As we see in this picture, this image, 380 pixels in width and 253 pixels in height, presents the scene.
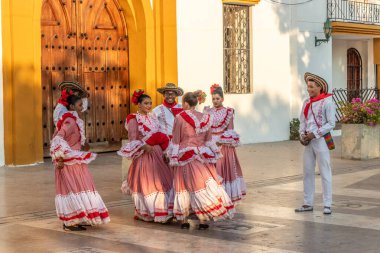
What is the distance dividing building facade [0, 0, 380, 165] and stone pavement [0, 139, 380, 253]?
272 centimetres

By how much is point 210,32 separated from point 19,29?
18.4ft

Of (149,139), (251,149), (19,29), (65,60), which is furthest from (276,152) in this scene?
(149,139)

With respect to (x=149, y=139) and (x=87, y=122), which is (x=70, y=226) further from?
(x=87, y=122)

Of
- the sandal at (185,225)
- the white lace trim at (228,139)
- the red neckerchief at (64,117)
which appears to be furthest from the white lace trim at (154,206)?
the red neckerchief at (64,117)

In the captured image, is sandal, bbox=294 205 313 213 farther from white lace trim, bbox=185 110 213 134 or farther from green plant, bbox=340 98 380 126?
green plant, bbox=340 98 380 126

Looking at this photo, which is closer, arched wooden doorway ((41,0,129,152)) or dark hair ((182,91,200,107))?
dark hair ((182,91,200,107))

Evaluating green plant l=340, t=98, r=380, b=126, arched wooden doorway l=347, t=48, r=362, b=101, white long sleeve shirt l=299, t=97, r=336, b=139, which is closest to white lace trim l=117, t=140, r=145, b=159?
white long sleeve shirt l=299, t=97, r=336, b=139

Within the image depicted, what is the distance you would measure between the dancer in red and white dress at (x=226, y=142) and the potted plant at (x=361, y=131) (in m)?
6.92

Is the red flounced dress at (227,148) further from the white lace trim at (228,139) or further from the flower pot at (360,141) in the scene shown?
the flower pot at (360,141)

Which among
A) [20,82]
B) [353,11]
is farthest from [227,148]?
[353,11]

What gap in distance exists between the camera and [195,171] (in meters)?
8.98

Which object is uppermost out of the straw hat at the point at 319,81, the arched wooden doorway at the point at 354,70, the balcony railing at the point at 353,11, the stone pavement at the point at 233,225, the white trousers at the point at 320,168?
the balcony railing at the point at 353,11

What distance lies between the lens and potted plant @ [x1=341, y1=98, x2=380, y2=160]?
1670 centimetres

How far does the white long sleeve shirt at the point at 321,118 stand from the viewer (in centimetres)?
989
